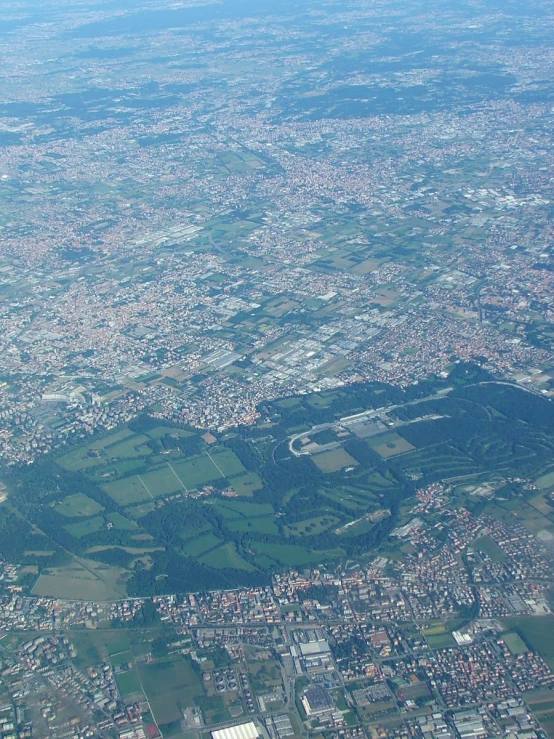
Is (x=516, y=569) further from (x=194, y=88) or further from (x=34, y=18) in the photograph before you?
(x=34, y=18)

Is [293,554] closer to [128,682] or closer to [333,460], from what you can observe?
[333,460]

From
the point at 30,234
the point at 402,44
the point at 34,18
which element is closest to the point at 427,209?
the point at 30,234

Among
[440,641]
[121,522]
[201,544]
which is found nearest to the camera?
[440,641]

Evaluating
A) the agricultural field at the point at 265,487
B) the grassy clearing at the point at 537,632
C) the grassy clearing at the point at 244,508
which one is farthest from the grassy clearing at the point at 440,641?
the grassy clearing at the point at 244,508

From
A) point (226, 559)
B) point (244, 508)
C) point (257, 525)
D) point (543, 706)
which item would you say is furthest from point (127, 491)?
point (543, 706)

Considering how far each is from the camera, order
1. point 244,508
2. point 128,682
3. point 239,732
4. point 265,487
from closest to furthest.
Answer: point 239,732 < point 128,682 < point 244,508 < point 265,487

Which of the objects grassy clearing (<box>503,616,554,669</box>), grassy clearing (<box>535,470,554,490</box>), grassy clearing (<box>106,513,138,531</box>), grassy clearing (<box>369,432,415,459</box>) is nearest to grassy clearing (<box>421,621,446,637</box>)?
grassy clearing (<box>503,616,554,669</box>)

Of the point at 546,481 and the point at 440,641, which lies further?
the point at 546,481
